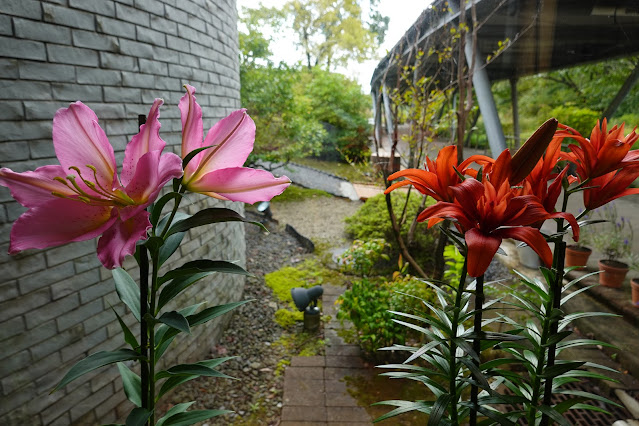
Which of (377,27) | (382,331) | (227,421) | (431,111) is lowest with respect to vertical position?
(227,421)

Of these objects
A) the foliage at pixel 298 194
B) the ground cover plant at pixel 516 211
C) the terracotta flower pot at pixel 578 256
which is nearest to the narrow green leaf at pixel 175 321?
the ground cover plant at pixel 516 211

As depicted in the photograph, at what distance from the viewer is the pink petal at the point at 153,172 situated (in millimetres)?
511

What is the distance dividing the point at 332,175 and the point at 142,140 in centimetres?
1031

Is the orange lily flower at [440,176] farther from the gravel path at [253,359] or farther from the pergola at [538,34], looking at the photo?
the pergola at [538,34]

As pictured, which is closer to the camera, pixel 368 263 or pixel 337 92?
pixel 368 263

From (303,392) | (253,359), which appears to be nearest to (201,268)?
(303,392)

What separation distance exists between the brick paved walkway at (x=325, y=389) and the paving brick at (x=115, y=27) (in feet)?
7.57

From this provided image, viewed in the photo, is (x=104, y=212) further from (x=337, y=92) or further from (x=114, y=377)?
(x=337, y=92)

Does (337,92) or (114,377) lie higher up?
(337,92)

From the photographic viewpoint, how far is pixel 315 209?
7746 millimetres

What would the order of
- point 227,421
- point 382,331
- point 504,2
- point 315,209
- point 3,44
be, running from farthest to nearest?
point 315,209, point 504,2, point 382,331, point 227,421, point 3,44

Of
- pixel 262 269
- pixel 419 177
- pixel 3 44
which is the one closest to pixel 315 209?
pixel 262 269

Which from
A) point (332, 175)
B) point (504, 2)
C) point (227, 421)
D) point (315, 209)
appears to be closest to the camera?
point (227, 421)

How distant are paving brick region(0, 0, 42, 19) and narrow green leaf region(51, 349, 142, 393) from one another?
1.52 meters
